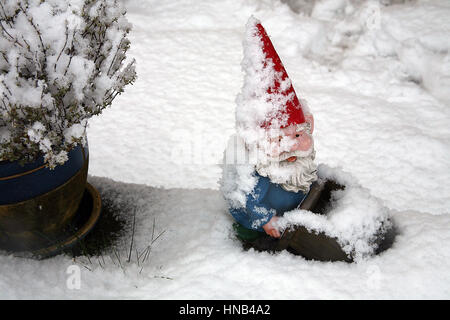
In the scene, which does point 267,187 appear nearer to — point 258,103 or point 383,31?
point 258,103

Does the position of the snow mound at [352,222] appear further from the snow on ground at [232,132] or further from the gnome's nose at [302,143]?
the gnome's nose at [302,143]

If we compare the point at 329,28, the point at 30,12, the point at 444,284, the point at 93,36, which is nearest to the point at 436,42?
the point at 329,28

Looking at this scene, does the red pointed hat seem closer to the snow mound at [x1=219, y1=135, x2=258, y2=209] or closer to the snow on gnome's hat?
the snow on gnome's hat

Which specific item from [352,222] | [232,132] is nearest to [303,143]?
[352,222]

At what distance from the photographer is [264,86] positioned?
145 cm

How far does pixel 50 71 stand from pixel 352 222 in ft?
3.90

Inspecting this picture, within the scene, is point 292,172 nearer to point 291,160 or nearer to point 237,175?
point 291,160

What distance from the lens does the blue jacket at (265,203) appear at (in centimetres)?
156

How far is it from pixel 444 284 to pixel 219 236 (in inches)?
33.4

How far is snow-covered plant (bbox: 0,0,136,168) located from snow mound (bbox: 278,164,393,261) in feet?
2.81

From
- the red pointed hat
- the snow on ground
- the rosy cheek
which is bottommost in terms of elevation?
the snow on ground

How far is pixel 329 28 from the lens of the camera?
3410 millimetres

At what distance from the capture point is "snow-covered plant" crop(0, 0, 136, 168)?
1.33 meters

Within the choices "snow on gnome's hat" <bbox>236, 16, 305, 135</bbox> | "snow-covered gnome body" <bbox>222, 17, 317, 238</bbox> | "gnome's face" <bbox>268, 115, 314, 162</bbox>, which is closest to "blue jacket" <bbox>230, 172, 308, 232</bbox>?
"snow-covered gnome body" <bbox>222, 17, 317, 238</bbox>
